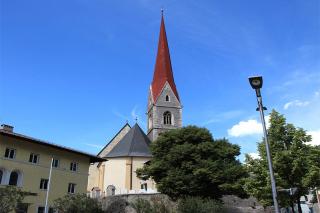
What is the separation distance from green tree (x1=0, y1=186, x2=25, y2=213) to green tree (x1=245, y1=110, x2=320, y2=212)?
16165 mm

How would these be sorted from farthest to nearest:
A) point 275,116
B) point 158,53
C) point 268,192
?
point 158,53
point 275,116
point 268,192

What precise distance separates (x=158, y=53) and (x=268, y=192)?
51.9 m

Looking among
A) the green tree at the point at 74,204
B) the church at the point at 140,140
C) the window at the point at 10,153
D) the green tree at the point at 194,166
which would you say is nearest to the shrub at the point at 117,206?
the church at the point at 140,140

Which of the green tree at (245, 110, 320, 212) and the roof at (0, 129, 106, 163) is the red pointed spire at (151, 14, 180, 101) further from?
the green tree at (245, 110, 320, 212)

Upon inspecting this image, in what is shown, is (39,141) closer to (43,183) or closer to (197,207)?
(43,183)

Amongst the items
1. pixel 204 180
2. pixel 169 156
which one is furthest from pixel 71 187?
pixel 204 180

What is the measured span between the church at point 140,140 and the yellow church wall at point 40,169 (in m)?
6.13

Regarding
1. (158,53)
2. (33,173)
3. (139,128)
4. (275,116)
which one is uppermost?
(158,53)

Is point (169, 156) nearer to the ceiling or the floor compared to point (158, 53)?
nearer to the floor

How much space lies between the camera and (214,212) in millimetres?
25984

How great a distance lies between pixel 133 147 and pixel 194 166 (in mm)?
20098

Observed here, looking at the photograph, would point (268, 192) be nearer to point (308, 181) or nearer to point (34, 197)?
point (308, 181)

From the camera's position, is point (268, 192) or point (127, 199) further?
point (127, 199)

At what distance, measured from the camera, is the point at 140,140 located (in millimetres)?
54562
